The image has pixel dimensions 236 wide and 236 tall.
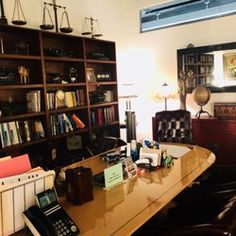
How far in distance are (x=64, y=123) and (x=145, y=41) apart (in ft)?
6.95

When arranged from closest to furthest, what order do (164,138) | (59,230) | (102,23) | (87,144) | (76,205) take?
(59,230) < (76,205) < (164,138) < (87,144) < (102,23)

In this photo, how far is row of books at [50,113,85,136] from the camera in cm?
324

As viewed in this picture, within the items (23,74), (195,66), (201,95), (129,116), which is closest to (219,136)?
(201,95)

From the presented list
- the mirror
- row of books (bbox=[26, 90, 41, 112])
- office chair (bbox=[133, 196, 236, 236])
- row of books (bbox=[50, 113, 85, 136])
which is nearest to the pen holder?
office chair (bbox=[133, 196, 236, 236])

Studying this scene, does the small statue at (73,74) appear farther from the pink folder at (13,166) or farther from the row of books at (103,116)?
the pink folder at (13,166)

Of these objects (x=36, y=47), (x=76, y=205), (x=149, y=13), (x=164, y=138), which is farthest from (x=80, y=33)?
(x=76, y=205)

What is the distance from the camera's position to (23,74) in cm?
301

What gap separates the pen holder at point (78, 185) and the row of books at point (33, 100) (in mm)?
1753

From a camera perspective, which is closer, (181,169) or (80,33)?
(181,169)

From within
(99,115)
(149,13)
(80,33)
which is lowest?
(99,115)

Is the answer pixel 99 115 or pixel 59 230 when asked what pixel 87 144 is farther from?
pixel 59 230

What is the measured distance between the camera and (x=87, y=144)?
364 centimetres

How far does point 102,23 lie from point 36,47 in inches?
59.3

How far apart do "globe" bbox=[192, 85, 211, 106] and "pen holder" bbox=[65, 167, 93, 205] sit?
2670 millimetres
